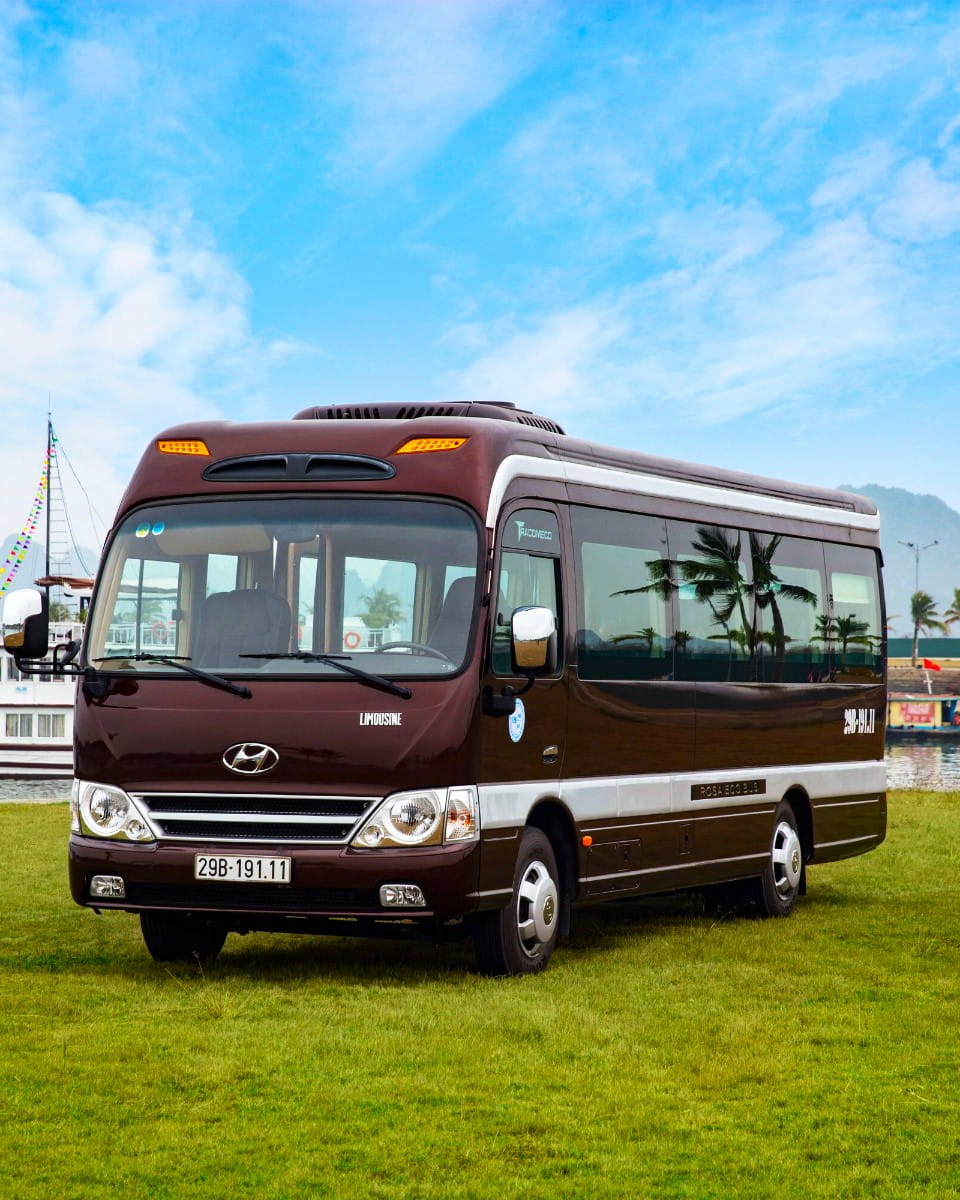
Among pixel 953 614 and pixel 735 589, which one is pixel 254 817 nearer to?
pixel 735 589

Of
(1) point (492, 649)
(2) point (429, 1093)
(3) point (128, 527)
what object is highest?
(3) point (128, 527)

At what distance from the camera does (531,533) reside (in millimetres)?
11359

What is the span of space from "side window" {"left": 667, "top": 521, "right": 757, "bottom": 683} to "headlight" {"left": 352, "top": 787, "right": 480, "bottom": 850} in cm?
334

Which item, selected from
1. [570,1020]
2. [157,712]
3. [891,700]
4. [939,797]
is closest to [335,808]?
[157,712]

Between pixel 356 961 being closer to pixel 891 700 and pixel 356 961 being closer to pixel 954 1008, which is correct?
pixel 954 1008

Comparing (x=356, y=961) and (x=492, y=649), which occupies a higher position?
(x=492, y=649)

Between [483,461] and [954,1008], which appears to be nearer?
[954,1008]

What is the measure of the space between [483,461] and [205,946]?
3429 millimetres

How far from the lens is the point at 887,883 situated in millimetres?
16812

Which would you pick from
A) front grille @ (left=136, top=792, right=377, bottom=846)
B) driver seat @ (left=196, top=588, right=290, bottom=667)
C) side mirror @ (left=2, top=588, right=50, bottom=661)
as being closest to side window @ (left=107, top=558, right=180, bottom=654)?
driver seat @ (left=196, top=588, right=290, bottom=667)

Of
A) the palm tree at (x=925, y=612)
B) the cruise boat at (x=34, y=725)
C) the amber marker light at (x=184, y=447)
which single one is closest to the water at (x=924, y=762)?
the cruise boat at (x=34, y=725)

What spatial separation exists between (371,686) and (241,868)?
1.18 meters

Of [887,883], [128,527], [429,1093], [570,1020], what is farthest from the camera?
[887,883]

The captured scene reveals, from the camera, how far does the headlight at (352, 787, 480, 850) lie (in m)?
10.3
